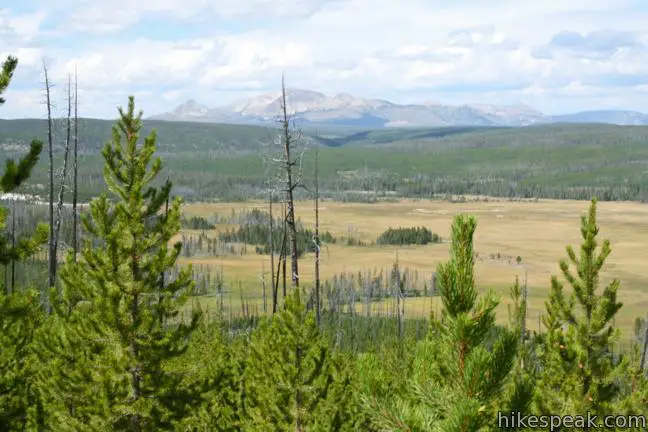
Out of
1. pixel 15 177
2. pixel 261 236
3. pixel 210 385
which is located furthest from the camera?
pixel 261 236

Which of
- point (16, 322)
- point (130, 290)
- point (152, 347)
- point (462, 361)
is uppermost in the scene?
point (462, 361)

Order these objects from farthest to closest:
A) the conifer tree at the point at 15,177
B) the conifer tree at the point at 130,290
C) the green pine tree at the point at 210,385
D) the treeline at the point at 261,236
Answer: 1. the treeline at the point at 261,236
2. the green pine tree at the point at 210,385
3. the conifer tree at the point at 130,290
4. the conifer tree at the point at 15,177

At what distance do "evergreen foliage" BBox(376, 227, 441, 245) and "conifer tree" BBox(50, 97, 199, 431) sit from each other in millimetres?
132408

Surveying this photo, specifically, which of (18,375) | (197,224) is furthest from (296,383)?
(197,224)

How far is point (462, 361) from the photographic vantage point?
280 inches

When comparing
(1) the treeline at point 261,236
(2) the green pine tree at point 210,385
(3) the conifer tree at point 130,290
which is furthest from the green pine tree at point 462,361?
(1) the treeline at point 261,236

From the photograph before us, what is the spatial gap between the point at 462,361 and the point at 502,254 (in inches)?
5059

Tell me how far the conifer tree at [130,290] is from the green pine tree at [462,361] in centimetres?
1142

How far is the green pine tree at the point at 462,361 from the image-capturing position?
6.79m

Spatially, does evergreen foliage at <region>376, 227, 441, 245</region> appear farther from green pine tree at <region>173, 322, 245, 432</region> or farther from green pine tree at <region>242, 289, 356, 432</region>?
green pine tree at <region>242, 289, 356, 432</region>

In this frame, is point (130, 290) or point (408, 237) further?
point (408, 237)

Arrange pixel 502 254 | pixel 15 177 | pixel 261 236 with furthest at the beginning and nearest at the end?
pixel 261 236, pixel 502 254, pixel 15 177

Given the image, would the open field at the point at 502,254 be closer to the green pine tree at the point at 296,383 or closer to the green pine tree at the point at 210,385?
the green pine tree at the point at 210,385

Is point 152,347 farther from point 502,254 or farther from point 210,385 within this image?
point 502,254
